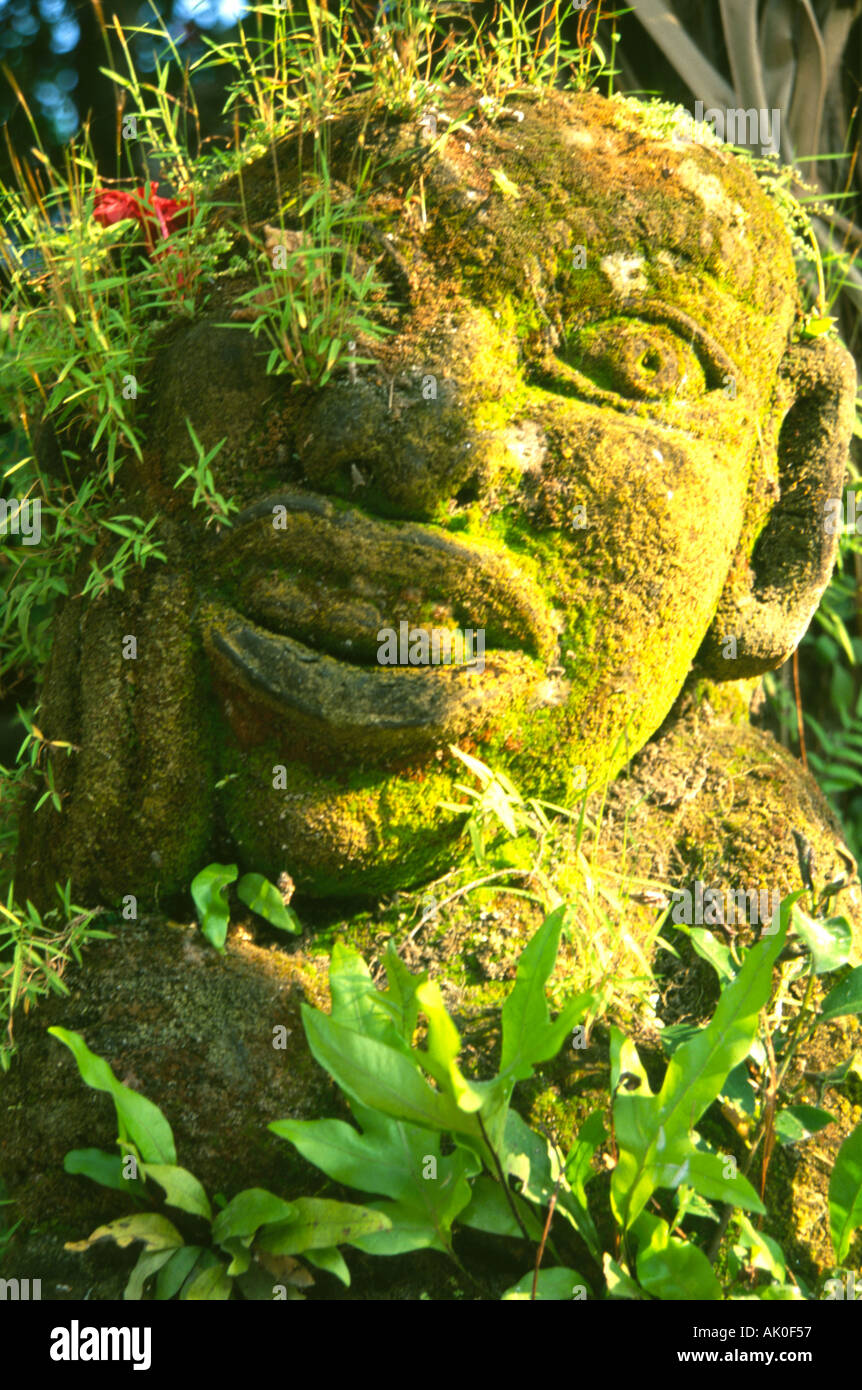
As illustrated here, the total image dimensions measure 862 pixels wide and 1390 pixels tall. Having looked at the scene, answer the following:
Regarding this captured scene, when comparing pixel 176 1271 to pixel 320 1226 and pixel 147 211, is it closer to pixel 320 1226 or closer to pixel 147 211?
pixel 320 1226

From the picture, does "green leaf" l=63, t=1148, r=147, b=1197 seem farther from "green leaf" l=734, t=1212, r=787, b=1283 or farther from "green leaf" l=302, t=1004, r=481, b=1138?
"green leaf" l=734, t=1212, r=787, b=1283

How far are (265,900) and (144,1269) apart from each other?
2.32 ft

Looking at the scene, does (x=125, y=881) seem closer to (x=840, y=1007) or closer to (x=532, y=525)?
(x=532, y=525)

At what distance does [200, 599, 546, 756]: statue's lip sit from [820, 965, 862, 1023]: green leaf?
907 millimetres

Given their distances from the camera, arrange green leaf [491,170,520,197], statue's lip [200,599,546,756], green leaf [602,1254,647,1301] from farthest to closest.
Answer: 1. green leaf [491,170,520,197]
2. statue's lip [200,599,546,756]
3. green leaf [602,1254,647,1301]

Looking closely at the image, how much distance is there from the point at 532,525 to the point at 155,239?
1201 mm

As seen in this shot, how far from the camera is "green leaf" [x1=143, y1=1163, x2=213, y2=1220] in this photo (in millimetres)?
1888

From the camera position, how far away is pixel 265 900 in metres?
2.25

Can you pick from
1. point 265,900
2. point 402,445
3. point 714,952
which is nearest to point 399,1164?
point 265,900

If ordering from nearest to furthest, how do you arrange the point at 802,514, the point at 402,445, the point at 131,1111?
1. the point at 131,1111
2. the point at 402,445
3. the point at 802,514

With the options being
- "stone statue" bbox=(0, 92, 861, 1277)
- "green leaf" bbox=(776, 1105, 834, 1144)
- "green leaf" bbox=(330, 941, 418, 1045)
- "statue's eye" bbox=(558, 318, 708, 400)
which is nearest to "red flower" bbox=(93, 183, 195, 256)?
"stone statue" bbox=(0, 92, 861, 1277)

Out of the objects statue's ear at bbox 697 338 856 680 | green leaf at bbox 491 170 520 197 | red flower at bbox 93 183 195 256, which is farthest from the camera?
statue's ear at bbox 697 338 856 680

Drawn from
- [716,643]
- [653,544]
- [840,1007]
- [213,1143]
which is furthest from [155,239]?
[840,1007]

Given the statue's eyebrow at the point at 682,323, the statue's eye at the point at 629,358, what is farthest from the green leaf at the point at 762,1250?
the statue's eyebrow at the point at 682,323
